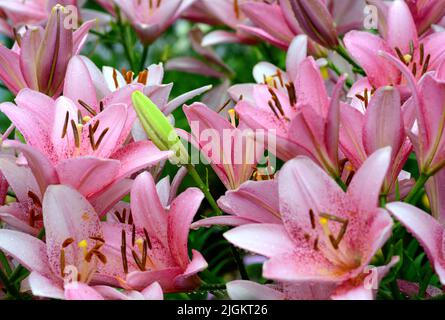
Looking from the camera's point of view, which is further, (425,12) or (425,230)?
(425,12)

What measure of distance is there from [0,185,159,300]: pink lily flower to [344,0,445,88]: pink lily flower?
0.27 metres

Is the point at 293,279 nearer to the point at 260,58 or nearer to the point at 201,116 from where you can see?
the point at 201,116

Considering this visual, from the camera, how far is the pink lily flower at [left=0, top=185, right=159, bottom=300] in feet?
1.76

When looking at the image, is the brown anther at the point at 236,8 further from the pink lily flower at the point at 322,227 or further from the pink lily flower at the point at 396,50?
the pink lily flower at the point at 322,227

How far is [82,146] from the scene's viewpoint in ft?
1.98

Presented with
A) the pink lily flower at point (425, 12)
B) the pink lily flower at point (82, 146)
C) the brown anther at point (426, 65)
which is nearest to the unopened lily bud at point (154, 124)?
the pink lily flower at point (82, 146)

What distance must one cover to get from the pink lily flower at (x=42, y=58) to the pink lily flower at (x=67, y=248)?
16cm

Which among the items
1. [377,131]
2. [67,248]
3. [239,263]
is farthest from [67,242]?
[377,131]

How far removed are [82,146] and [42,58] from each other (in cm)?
11

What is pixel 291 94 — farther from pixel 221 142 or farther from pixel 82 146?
pixel 82 146

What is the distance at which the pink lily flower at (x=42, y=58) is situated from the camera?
2.16 ft

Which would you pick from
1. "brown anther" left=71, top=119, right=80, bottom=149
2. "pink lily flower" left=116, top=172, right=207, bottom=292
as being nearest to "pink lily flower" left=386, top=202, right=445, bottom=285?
"pink lily flower" left=116, top=172, right=207, bottom=292
